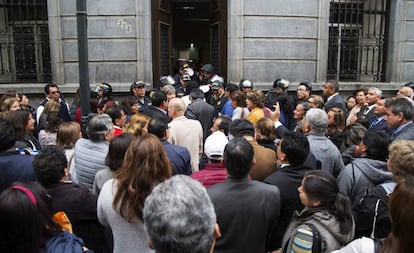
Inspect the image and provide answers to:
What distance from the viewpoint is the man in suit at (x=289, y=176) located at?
3301mm

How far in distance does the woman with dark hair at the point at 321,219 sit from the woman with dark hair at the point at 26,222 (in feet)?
4.94

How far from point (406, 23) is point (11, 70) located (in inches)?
434

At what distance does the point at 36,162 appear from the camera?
2.96 meters

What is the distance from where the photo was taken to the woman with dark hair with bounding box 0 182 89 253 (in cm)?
179

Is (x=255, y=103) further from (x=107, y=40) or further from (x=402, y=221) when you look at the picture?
(x=107, y=40)

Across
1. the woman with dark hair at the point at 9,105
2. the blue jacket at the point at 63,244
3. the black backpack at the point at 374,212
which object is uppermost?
the woman with dark hair at the point at 9,105

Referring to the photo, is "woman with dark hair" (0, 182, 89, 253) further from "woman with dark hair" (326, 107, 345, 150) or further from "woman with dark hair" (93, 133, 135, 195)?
"woman with dark hair" (326, 107, 345, 150)

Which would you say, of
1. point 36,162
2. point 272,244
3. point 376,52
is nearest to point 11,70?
point 36,162

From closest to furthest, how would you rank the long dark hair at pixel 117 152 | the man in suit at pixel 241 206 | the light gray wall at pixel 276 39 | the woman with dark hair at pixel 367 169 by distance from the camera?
1. the man in suit at pixel 241 206
2. the long dark hair at pixel 117 152
3. the woman with dark hair at pixel 367 169
4. the light gray wall at pixel 276 39

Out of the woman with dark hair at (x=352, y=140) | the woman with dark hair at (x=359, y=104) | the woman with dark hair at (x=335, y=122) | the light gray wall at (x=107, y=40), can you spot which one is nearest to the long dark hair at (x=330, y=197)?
the woman with dark hair at (x=352, y=140)

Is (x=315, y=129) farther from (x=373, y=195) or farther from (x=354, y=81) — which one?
(x=354, y=81)

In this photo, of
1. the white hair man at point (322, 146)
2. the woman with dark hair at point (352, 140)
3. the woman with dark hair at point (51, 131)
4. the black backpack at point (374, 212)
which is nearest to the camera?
the black backpack at point (374, 212)

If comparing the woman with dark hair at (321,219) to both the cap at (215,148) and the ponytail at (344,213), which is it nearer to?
the ponytail at (344,213)

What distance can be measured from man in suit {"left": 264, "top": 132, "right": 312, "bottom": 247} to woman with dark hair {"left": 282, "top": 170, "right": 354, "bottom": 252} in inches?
18.7
